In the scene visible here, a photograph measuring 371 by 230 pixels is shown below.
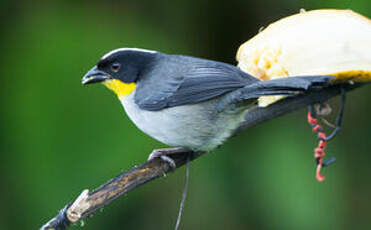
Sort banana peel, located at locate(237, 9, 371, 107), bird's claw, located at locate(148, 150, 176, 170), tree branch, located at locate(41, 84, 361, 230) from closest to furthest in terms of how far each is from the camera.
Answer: tree branch, located at locate(41, 84, 361, 230)
banana peel, located at locate(237, 9, 371, 107)
bird's claw, located at locate(148, 150, 176, 170)

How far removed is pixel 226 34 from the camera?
11.5ft

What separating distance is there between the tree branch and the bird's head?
0.40m

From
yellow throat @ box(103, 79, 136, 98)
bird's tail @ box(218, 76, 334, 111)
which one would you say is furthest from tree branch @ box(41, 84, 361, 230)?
yellow throat @ box(103, 79, 136, 98)

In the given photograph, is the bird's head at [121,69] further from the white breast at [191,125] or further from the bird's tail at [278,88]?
the bird's tail at [278,88]

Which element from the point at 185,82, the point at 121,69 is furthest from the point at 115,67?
the point at 185,82

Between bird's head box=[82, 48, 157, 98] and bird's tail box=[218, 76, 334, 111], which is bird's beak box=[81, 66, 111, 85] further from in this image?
bird's tail box=[218, 76, 334, 111]

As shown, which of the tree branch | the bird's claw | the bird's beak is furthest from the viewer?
→ the bird's beak

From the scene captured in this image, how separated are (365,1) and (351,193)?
3.27 feet

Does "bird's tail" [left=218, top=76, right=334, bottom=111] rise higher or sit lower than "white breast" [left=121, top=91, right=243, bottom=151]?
higher

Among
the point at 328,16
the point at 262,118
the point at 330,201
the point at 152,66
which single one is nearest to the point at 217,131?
the point at 262,118

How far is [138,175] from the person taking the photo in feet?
7.55

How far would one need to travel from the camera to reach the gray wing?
8.52ft

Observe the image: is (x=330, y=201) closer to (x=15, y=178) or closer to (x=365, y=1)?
(x=365, y=1)

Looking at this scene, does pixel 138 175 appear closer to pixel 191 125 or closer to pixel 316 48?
pixel 191 125
